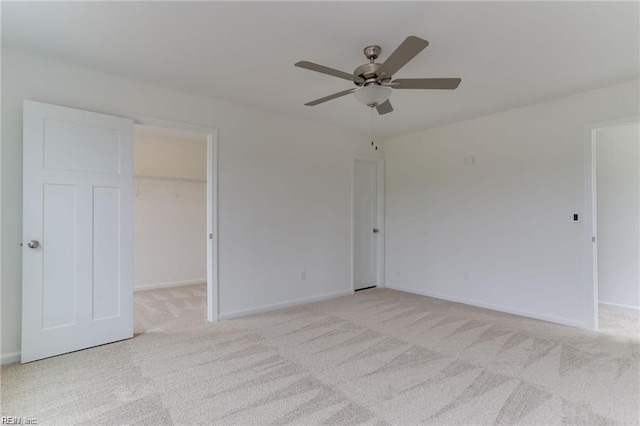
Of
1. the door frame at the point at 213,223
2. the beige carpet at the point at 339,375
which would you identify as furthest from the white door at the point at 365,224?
the door frame at the point at 213,223

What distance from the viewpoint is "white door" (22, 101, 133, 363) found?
2.58 meters

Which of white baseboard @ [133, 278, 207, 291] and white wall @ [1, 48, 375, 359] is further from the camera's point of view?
white baseboard @ [133, 278, 207, 291]

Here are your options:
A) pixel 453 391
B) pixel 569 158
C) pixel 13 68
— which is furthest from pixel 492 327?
pixel 13 68

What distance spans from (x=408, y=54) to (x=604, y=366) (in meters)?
2.78

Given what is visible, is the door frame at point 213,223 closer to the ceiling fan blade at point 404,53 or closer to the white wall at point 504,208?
the ceiling fan blade at point 404,53

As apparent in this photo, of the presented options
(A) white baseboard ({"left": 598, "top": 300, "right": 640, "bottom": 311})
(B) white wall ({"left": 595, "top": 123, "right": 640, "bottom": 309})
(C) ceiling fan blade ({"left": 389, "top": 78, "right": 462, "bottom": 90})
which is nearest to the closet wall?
(C) ceiling fan blade ({"left": 389, "top": 78, "right": 462, "bottom": 90})

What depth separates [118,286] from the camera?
2.99 m

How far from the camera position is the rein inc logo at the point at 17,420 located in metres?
1.83

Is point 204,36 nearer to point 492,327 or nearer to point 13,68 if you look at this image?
point 13,68

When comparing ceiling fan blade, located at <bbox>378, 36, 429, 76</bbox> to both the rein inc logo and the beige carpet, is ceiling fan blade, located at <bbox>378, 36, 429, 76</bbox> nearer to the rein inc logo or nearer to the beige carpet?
the beige carpet

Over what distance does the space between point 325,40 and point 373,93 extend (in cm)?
52

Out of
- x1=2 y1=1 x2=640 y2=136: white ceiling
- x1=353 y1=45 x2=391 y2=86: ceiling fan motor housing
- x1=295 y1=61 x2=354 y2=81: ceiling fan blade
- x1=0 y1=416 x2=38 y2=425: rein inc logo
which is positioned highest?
x1=2 y1=1 x2=640 y2=136: white ceiling

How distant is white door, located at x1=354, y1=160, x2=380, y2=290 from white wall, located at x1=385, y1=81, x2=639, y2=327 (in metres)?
0.29

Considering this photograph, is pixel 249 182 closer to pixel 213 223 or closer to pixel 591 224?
pixel 213 223
